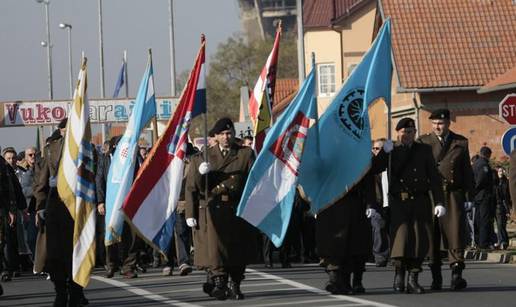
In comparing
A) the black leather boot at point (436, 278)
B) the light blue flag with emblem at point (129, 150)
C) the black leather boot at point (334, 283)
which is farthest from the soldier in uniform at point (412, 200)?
the light blue flag with emblem at point (129, 150)

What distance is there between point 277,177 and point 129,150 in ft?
8.73

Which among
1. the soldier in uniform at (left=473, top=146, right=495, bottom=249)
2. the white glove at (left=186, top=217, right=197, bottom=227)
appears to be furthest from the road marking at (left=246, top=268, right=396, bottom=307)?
the soldier in uniform at (left=473, top=146, right=495, bottom=249)

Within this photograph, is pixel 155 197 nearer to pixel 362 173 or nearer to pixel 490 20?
pixel 362 173

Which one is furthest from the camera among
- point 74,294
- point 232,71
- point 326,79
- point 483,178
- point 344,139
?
point 232,71

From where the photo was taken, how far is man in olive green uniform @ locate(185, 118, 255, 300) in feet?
49.2

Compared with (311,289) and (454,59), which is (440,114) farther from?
(454,59)

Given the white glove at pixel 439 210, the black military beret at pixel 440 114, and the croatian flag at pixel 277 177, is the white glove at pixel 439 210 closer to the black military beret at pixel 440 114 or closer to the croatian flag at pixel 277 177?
the black military beret at pixel 440 114

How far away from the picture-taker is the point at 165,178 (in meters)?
15.3

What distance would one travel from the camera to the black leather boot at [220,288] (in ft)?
48.3

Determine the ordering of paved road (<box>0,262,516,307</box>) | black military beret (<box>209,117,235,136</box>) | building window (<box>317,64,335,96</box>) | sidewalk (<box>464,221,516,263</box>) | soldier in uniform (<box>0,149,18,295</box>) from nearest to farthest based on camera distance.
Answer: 1. paved road (<box>0,262,516,307</box>)
2. black military beret (<box>209,117,235,136</box>)
3. soldier in uniform (<box>0,149,18,295</box>)
4. sidewalk (<box>464,221,516,263</box>)
5. building window (<box>317,64,335,96</box>)

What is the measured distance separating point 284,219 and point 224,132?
46.5 inches

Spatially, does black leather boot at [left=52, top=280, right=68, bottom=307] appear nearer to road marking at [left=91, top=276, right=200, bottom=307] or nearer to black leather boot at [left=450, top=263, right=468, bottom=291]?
road marking at [left=91, top=276, right=200, bottom=307]

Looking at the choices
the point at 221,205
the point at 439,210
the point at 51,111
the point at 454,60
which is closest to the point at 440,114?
the point at 439,210

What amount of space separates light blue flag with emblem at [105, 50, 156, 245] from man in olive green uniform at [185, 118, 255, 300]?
46.0 inches
